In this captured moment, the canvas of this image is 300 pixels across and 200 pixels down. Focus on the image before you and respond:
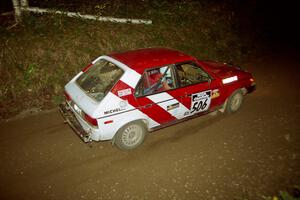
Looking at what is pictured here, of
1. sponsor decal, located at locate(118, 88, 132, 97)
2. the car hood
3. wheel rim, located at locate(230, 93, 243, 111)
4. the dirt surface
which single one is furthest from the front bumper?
wheel rim, located at locate(230, 93, 243, 111)

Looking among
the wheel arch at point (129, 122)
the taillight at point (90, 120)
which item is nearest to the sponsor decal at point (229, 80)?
the wheel arch at point (129, 122)

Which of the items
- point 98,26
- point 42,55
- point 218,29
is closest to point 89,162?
point 42,55

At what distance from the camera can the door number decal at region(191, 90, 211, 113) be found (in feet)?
17.7

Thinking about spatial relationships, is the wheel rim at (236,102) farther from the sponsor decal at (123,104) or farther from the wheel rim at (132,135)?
the sponsor decal at (123,104)

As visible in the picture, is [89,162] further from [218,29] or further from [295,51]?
[295,51]

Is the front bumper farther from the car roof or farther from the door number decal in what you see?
the door number decal

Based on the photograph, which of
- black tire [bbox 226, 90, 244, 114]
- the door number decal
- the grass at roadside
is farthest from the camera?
the grass at roadside

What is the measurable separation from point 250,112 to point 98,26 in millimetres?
5532

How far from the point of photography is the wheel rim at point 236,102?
633 centimetres

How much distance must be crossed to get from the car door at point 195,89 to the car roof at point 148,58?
0.19 metres

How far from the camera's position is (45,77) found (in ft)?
22.6

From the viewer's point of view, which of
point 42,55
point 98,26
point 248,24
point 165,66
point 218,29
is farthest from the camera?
point 248,24

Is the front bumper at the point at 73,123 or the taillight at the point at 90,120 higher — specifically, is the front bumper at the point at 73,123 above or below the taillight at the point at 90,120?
below

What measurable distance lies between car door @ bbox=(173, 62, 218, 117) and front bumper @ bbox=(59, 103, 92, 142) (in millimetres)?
1869
